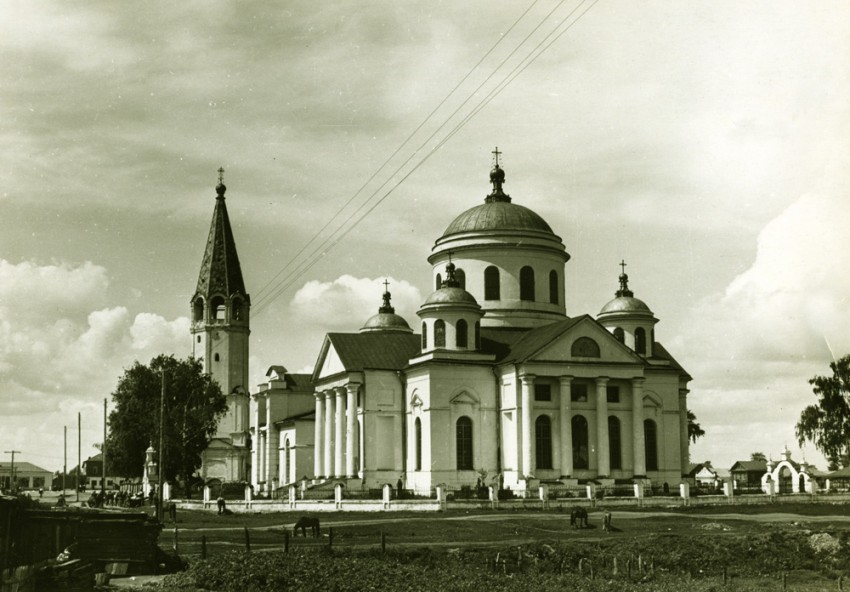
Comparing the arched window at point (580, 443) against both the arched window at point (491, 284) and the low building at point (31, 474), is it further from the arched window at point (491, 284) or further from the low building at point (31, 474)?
the low building at point (31, 474)

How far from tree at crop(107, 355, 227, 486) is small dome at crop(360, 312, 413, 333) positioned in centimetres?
1374

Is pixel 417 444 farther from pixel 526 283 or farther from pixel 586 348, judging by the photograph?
pixel 526 283

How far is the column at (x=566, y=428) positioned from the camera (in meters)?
54.9

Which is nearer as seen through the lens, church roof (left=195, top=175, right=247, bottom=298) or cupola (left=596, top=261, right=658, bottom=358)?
cupola (left=596, top=261, right=658, bottom=358)

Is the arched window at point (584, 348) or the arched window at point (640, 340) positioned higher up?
the arched window at point (640, 340)

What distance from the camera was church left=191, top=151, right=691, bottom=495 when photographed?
55750 millimetres

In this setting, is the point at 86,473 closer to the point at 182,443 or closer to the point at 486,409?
the point at 182,443

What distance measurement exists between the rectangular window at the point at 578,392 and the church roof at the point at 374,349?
9127 mm

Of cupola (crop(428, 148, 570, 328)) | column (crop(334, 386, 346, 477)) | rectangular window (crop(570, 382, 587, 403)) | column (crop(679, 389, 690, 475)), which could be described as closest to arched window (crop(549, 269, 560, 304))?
cupola (crop(428, 148, 570, 328))

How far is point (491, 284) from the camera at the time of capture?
6216 cm

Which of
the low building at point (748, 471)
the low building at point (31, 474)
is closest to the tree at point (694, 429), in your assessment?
the low building at point (748, 471)

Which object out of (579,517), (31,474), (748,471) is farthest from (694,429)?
(31,474)

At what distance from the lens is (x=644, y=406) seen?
60.5 m

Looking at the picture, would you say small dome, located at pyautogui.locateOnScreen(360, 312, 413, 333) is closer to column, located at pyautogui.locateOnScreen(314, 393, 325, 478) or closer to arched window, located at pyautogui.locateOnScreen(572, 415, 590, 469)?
column, located at pyautogui.locateOnScreen(314, 393, 325, 478)
